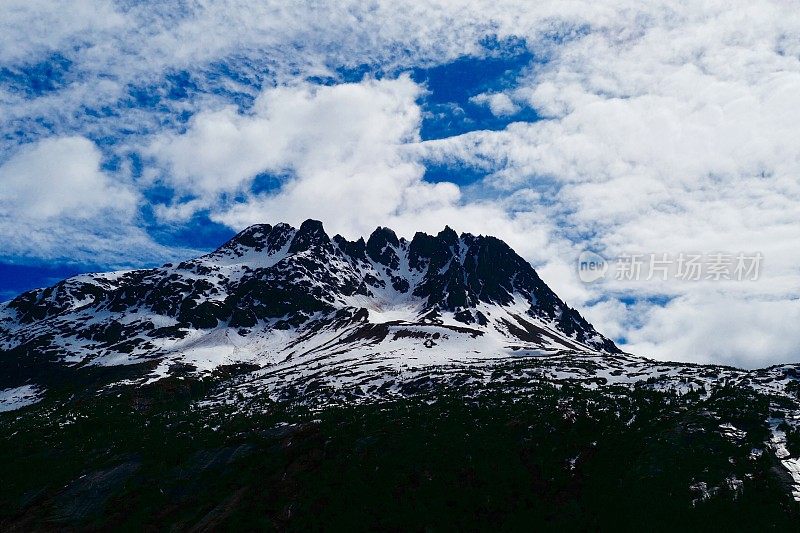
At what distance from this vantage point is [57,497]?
987 inches

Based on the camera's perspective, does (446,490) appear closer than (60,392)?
Yes

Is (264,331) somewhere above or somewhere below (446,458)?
above

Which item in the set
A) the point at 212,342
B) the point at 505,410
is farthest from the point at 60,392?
the point at 505,410

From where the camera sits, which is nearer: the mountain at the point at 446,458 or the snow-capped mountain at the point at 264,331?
the mountain at the point at 446,458

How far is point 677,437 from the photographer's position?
23.0 meters

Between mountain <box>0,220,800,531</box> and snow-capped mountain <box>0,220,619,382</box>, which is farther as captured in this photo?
snow-capped mountain <box>0,220,619,382</box>

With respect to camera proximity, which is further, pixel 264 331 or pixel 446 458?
pixel 264 331

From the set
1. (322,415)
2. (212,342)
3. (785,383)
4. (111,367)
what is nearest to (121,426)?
(322,415)

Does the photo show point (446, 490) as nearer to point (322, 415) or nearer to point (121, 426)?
point (322, 415)

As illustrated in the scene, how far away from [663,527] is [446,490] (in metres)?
7.78

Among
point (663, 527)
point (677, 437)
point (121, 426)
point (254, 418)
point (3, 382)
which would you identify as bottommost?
point (3, 382)

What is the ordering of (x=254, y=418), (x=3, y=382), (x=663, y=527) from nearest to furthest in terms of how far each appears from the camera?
(x=663, y=527)
(x=254, y=418)
(x=3, y=382)

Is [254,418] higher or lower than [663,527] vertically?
lower

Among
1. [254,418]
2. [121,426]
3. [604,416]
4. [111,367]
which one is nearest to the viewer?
[604,416]
